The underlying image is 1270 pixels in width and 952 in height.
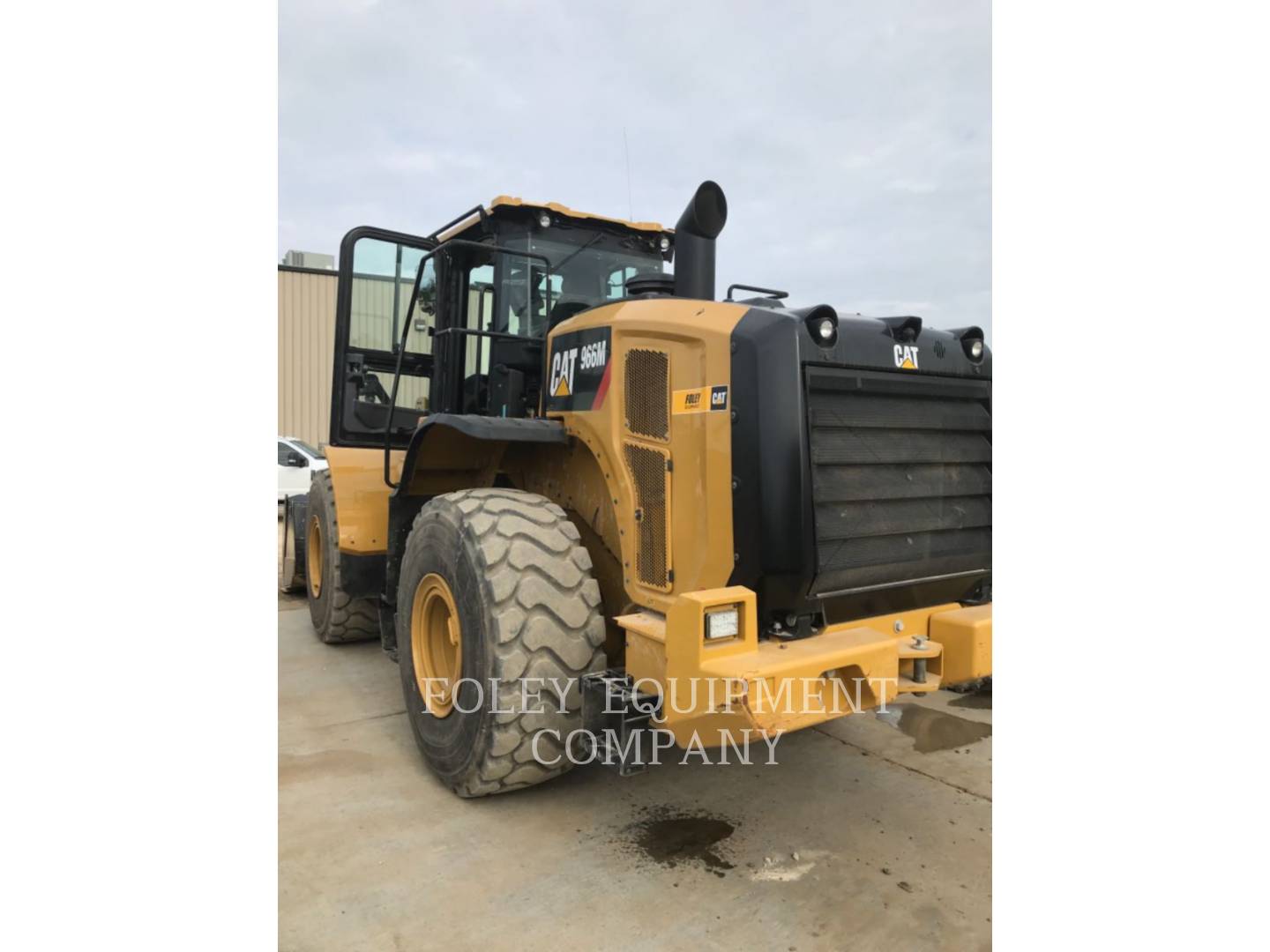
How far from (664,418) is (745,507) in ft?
1.74

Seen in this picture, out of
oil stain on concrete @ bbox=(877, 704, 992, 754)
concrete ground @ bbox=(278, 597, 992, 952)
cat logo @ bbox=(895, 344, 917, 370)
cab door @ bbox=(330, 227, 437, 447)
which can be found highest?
cab door @ bbox=(330, 227, 437, 447)

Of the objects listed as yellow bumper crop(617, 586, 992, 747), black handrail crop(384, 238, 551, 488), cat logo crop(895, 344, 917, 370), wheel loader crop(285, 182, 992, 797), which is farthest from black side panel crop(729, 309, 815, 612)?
black handrail crop(384, 238, 551, 488)

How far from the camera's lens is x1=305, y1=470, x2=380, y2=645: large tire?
628 centimetres

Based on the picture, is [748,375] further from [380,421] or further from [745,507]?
[380,421]

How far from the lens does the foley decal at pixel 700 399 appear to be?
130 inches

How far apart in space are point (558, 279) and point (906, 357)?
222 cm

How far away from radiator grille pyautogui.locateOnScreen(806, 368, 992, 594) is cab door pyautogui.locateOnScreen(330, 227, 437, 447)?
9.66 ft

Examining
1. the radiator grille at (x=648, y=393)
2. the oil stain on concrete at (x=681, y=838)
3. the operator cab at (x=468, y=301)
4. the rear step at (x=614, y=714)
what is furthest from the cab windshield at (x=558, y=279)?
the oil stain on concrete at (x=681, y=838)

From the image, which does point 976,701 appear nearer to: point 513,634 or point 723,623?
point 723,623

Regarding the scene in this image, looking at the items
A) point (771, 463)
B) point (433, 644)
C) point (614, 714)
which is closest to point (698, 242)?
point (771, 463)

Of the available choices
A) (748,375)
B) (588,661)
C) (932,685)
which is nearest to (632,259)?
(748,375)

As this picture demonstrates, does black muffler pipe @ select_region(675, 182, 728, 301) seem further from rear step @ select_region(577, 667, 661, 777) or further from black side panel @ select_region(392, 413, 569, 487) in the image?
rear step @ select_region(577, 667, 661, 777)

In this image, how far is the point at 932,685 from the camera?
3307 millimetres

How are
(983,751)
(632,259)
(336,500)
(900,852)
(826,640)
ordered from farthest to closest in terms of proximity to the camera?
(336,500)
(632,259)
(983,751)
(900,852)
(826,640)
